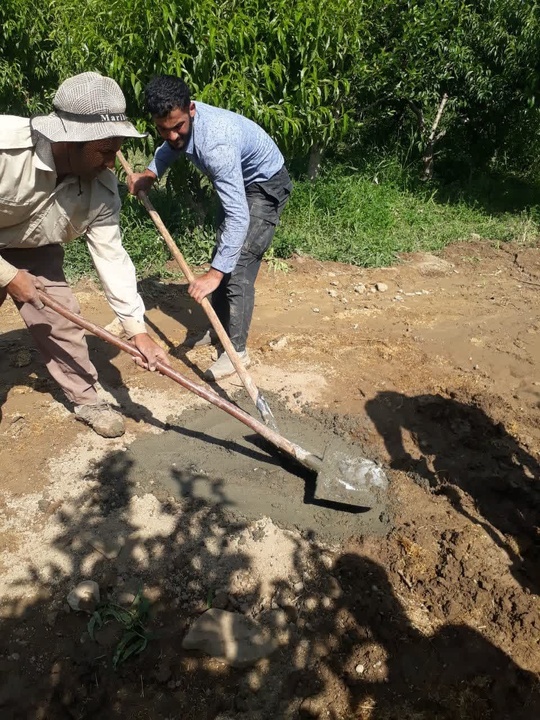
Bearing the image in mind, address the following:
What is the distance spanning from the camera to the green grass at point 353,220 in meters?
5.94

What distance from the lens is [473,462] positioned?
314 cm

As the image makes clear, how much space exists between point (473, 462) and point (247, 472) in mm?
1290

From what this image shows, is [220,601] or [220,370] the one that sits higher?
[220,601]

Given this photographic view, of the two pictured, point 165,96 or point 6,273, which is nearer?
point 6,273

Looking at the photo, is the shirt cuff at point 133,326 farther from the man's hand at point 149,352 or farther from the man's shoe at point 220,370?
the man's shoe at point 220,370

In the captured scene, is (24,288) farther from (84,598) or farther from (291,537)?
(291,537)

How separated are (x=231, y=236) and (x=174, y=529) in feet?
5.51

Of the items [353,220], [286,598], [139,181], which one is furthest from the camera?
[353,220]

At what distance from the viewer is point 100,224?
2832 millimetres

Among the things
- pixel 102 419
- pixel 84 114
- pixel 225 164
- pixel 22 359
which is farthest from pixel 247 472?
pixel 22 359

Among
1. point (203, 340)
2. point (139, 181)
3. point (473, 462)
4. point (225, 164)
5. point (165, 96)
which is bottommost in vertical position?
point (203, 340)

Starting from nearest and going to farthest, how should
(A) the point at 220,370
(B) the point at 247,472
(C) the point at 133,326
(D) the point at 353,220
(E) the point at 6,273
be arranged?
(E) the point at 6,273, (C) the point at 133,326, (B) the point at 247,472, (A) the point at 220,370, (D) the point at 353,220

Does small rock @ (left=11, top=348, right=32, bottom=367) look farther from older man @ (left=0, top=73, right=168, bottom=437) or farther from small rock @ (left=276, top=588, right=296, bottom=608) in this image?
small rock @ (left=276, top=588, right=296, bottom=608)

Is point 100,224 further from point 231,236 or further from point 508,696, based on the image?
point 508,696
